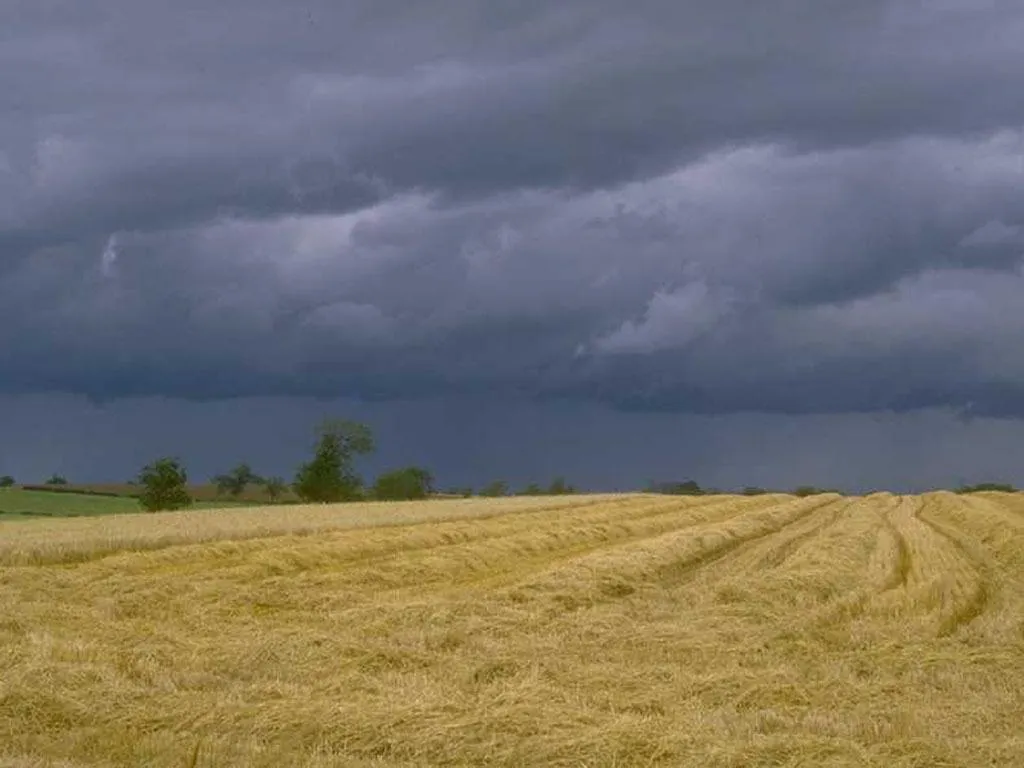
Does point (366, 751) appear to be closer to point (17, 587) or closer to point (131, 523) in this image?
point (17, 587)

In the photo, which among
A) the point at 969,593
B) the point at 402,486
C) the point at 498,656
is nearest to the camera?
the point at 498,656

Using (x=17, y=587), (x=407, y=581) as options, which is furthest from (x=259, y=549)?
(x=17, y=587)

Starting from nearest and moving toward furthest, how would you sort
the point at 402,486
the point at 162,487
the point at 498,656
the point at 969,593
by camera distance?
the point at 498,656
the point at 969,593
the point at 162,487
the point at 402,486

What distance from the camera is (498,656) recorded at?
561 inches

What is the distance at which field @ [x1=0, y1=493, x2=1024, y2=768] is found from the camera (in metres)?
9.87

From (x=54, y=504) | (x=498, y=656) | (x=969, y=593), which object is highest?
(x=54, y=504)

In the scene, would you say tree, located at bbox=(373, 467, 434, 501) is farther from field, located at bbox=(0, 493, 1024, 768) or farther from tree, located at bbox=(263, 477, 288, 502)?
field, located at bbox=(0, 493, 1024, 768)

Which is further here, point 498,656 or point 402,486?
point 402,486

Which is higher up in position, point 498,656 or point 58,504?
point 58,504

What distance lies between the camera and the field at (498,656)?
987cm

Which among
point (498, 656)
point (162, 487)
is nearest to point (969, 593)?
point (498, 656)

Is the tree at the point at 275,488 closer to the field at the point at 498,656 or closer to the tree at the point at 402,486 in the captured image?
the tree at the point at 402,486

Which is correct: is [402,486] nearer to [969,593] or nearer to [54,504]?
[54,504]

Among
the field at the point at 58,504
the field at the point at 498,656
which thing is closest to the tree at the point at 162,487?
the field at the point at 58,504
